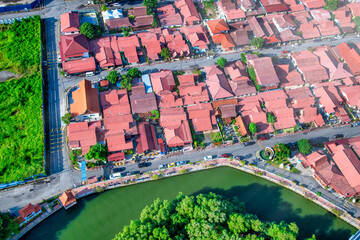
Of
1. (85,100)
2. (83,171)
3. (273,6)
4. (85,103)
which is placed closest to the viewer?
(83,171)

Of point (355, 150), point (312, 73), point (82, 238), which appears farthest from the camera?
point (312, 73)

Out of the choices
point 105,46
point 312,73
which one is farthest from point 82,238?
point 312,73

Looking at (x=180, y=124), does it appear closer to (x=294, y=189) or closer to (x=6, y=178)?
(x=294, y=189)

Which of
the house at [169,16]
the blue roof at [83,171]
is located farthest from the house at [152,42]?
the blue roof at [83,171]

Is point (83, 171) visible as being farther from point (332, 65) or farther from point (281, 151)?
point (332, 65)

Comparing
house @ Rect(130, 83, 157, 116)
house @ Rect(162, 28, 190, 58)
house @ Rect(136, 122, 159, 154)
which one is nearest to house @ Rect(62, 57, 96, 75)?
house @ Rect(130, 83, 157, 116)

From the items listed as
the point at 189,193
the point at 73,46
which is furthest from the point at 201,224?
the point at 73,46

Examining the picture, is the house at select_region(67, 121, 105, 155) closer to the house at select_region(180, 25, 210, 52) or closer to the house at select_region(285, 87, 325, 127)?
the house at select_region(180, 25, 210, 52)
